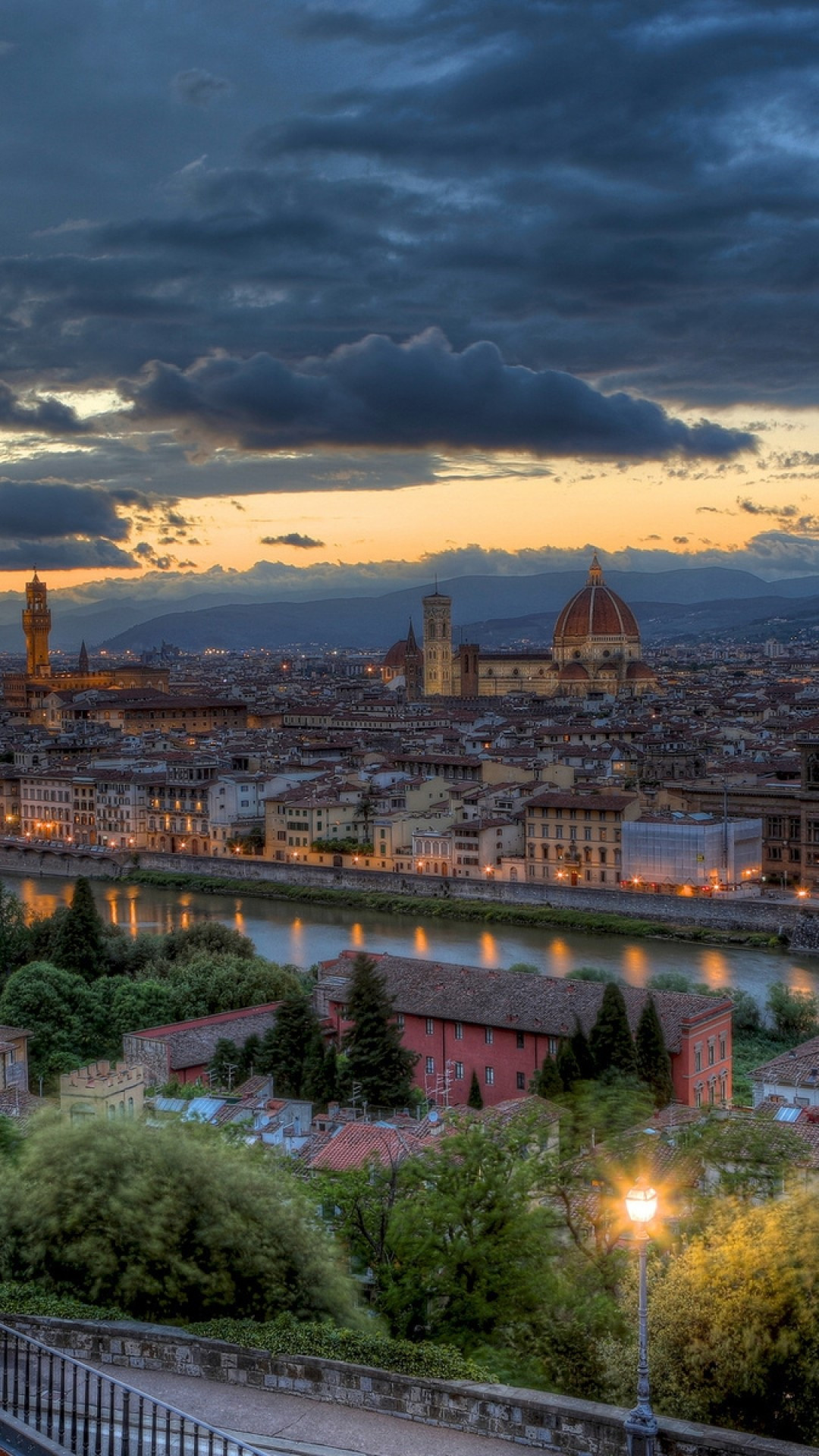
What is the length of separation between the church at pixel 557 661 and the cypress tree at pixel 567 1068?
54748 millimetres

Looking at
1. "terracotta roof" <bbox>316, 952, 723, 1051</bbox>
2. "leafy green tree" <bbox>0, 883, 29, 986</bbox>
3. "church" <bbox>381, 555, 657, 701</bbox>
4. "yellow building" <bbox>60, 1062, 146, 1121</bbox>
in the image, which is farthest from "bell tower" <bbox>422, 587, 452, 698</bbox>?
"yellow building" <bbox>60, 1062, 146, 1121</bbox>

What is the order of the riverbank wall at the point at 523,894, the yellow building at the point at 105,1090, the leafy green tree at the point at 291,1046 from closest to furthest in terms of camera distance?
the yellow building at the point at 105,1090 → the leafy green tree at the point at 291,1046 → the riverbank wall at the point at 523,894

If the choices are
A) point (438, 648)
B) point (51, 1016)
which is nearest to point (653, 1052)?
point (51, 1016)

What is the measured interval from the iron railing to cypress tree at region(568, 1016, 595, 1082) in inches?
275

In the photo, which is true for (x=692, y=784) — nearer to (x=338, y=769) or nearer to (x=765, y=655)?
(x=338, y=769)

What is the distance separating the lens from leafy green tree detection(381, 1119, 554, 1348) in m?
5.22

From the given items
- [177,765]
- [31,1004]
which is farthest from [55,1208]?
[177,765]

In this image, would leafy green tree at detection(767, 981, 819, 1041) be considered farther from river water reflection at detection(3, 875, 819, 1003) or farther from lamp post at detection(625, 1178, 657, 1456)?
lamp post at detection(625, 1178, 657, 1456)

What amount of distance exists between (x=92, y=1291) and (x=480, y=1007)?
7328mm

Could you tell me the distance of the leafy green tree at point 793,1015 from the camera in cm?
1402

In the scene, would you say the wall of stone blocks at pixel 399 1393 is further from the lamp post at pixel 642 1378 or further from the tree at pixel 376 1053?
the tree at pixel 376 1053

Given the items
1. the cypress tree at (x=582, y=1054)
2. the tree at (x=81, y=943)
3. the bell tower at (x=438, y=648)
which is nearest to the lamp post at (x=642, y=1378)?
the cypress tree at (x=582, y=1054)

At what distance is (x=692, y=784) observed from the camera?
2648 centimetres

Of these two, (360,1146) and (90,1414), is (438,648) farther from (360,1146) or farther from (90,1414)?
(90,1414)
